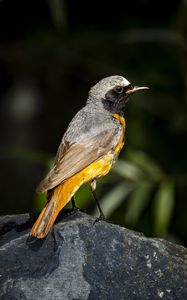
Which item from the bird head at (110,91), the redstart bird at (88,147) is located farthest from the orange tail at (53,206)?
the bird head at (110,91)

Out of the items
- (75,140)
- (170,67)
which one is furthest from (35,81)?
(75,140)

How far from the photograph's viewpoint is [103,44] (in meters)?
9.92

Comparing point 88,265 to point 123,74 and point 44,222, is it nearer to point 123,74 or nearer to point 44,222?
point 44,222

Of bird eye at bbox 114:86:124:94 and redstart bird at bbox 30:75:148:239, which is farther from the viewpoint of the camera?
bird eye at bbox 114:86:124:94

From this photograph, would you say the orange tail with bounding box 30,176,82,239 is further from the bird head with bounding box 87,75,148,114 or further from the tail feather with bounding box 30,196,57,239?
the bird head with bounding box 87,75,148,114

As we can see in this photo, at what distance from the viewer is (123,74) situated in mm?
9391

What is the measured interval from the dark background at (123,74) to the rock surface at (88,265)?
215 cm

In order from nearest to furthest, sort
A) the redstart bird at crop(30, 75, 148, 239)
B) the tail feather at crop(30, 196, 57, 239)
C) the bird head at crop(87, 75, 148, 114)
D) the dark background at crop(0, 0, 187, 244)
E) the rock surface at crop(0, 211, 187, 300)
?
the rock surface at crop(0, 211, 187, 300) < the tail feather at crop(30, 196, 57, 239) < the redstart bird at crop(30, 75, 148, 239) < the bird head at crop(87, 75, 148, 114) < the dark background at crop(0, 0, 187, 244)

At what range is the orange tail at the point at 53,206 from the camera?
5783 millimetres

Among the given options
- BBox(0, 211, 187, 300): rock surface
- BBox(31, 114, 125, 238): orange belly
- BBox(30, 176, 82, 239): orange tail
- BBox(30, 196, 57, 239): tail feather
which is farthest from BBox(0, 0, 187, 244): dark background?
BBox(0, 211, 187, 300): rock surface

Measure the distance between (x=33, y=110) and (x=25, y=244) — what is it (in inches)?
241

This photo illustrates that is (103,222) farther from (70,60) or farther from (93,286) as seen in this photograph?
(70,60)

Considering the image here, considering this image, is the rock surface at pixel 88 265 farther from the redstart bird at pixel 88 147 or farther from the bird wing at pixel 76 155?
the bird wing at pixel 76 155

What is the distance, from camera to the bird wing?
625 centimetres
